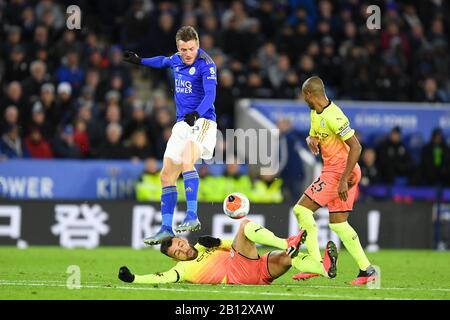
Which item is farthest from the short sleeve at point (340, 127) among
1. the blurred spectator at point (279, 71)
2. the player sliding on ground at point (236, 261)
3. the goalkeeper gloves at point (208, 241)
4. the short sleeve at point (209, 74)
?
the blurred spectator at point (279, 71)

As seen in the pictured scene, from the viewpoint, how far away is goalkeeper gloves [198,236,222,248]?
10727 mm

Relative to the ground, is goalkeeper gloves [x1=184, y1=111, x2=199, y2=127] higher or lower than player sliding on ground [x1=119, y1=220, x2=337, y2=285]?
higher

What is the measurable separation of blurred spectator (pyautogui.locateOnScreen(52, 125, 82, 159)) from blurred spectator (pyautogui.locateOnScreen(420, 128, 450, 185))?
6699mm

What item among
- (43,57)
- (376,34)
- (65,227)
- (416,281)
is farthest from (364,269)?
(376,34)

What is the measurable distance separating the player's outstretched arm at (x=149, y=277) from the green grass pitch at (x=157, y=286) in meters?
0.07

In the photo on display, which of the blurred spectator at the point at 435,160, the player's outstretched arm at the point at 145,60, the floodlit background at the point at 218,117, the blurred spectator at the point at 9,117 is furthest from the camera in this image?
the blurred spectator at the point at 435,160

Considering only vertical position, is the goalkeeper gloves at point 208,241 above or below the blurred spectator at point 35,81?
below

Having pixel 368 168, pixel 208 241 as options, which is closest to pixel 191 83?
pixel 208 241

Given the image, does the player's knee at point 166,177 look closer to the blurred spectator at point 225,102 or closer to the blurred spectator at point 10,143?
the blurred spectator at point 10,143

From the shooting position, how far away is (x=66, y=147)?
18969 millimetres

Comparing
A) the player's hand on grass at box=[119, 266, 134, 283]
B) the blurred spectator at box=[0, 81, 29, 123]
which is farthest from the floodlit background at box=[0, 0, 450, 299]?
the player's hand on grass at box=[119, 266, 134, 283]

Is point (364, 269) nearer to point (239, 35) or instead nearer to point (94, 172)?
point (94, 172)

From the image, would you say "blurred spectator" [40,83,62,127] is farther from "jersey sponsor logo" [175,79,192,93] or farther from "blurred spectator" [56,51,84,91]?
"jersey sponsor logo" [175,79,192,93]

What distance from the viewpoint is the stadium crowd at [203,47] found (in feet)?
63.0
